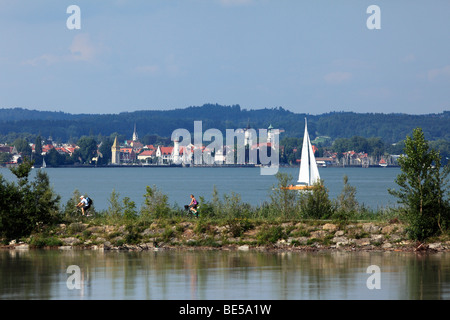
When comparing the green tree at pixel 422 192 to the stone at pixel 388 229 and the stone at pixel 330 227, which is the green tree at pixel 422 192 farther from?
the stone at pixel 330 227

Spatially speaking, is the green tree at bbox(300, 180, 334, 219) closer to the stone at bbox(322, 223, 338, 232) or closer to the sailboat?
the stone at bbox(322, 223, 338, 232)

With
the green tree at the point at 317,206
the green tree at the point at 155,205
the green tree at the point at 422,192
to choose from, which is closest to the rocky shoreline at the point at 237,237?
the green tree at the point at 422,192

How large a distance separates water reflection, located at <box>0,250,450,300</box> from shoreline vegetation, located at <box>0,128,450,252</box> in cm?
128

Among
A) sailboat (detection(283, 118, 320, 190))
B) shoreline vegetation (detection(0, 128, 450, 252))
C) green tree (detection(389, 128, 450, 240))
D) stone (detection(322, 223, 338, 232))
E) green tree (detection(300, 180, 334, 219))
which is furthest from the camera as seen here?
sailboat (detection(283, 118, 320, 190))

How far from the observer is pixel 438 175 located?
24.5m

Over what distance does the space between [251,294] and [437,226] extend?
10481 millimetres

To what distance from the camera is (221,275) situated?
18562mm

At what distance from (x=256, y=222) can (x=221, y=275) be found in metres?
7.59

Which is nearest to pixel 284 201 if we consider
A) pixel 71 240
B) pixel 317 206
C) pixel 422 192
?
pixel 317 206

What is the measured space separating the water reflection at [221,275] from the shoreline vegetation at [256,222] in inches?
50.2

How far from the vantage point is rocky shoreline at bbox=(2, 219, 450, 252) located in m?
24.2

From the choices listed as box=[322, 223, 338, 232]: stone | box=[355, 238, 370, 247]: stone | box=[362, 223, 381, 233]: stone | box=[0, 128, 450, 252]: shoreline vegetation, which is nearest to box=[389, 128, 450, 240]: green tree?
box=[0, 128, 450, 252]: shoreline vegetation

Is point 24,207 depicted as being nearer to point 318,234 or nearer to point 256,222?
point 256,222
